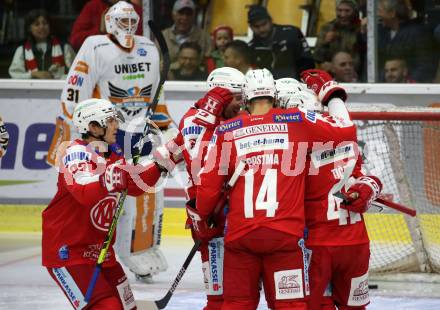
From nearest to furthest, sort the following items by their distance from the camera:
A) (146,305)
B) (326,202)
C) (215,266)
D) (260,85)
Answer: (260,85)
(326,202)
(215,266)
(146,305)

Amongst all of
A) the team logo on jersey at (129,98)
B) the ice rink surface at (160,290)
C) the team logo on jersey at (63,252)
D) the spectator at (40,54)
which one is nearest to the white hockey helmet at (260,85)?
the team logo on jersey at (63,252)

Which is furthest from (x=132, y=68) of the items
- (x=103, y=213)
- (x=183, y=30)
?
(x=103, y=213)

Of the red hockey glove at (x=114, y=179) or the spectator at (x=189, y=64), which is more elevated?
the spectator at (x=189, y=64)

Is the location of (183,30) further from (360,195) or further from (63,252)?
(360,195)

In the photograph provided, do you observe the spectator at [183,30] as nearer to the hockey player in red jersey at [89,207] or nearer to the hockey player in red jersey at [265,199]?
the hockey player in red jersey at [89,207]

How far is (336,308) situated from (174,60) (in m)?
3.72

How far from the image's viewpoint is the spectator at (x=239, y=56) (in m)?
8.30

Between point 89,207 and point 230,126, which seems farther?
point 89,207

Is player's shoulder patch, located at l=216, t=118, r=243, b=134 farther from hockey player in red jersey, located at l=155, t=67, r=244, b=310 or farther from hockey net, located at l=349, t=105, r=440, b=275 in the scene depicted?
hockey net, located at l=349, t=105, r=440, b=275

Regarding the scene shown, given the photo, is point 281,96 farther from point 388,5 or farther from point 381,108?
point 388,5

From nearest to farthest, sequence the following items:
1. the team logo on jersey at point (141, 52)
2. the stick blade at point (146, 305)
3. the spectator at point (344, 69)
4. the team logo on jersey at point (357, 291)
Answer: the team logo on jersey at point (357, 291) < the stick blade at point (146, 305) < the team logo on jersey at point (141, 52) < the spectator at point (344, 69)

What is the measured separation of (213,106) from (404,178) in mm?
2415

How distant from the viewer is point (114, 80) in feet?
22.5

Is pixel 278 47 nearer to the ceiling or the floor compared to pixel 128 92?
nearer to the ceiling
